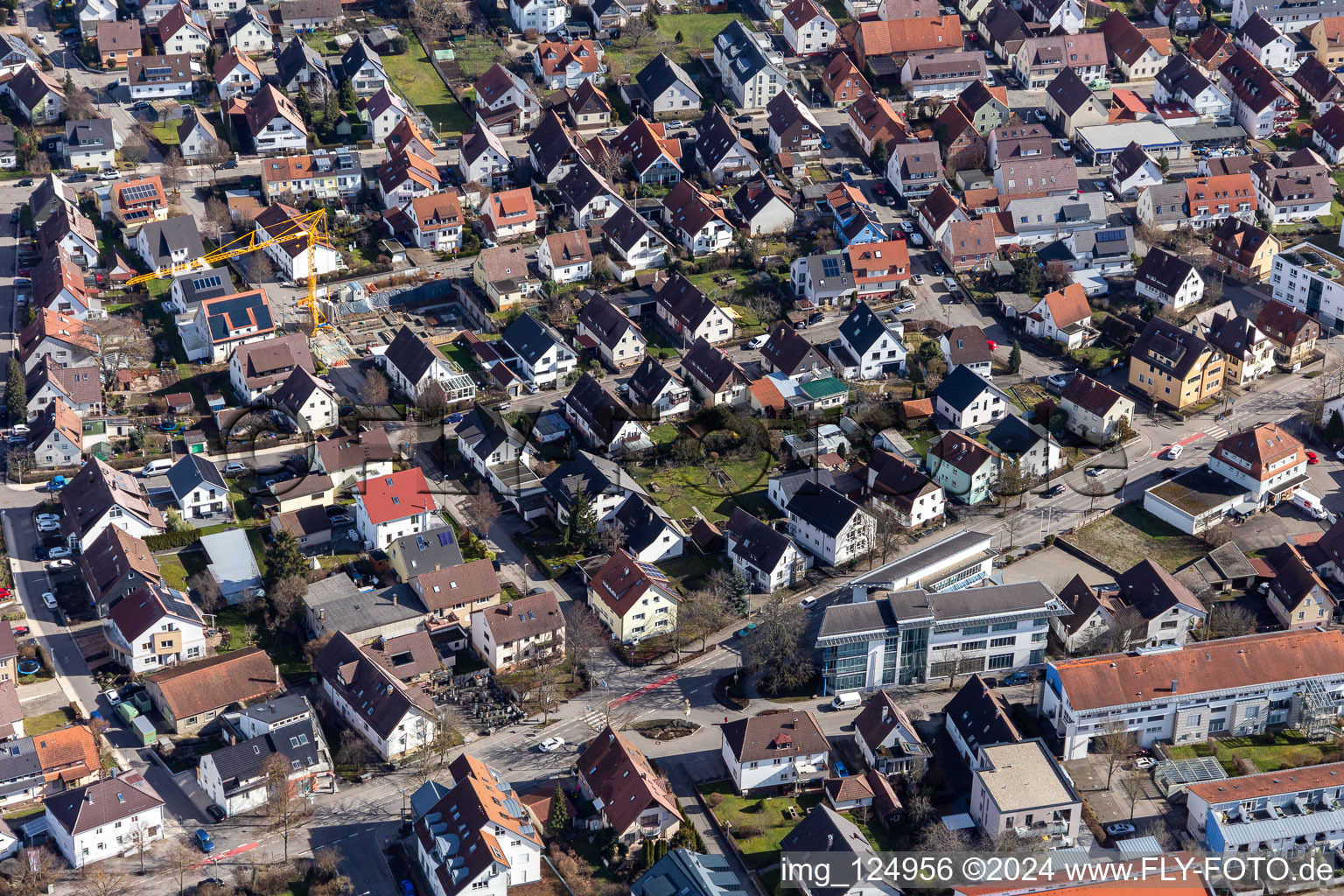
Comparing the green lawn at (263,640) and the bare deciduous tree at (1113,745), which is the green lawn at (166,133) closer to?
the green lawn at (263,640)

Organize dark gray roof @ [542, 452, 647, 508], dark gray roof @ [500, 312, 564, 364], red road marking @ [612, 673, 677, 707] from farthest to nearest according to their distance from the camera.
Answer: dark gray roof @ [500, 312, 564, 364] < dark gray roof @ [542, 452, 647, 508] < red road marking @ [612, 673, 677, 707]

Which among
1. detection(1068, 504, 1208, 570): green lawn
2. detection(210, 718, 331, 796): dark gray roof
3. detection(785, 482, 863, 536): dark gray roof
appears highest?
detection(210, 718, 331, 796): dark gray roof

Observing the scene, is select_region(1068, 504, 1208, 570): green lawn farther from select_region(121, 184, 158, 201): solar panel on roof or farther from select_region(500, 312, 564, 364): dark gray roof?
select_region(121, 184, 158, 201): solar panel on roof

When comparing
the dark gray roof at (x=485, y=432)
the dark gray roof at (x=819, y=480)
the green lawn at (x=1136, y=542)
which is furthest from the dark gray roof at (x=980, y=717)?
the dark gray roof at (x=485, y=432)

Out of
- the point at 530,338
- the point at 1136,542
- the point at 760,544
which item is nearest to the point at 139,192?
the point at 530,338

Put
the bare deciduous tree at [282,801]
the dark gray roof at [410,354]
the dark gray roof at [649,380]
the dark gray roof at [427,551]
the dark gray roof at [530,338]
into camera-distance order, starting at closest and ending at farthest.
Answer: the bare deciduous tree at [282,801] → the dark gray roof at [427,551] → the dark gray roof at [649,380] → the dark gray roof at [410,354] → the dark gray roof at [530,338]

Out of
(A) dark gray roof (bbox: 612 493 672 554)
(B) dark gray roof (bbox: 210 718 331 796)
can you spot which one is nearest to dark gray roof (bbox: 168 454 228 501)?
(B) dark gray roof (bbox: 210 718 331 796)

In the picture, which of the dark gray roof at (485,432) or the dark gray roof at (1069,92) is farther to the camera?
the dark gray roof at (1069,92)
